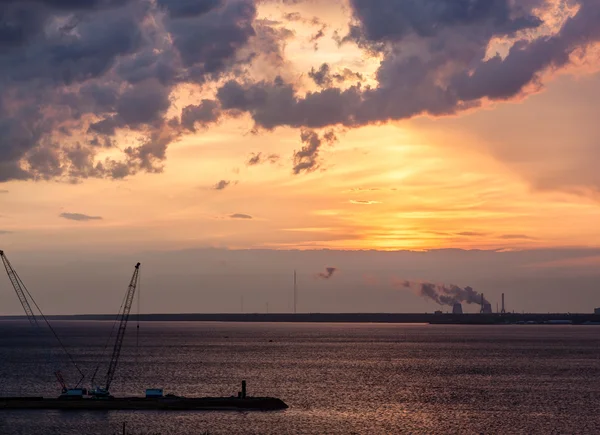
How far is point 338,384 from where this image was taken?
184875 mm

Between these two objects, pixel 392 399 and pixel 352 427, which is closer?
pixel 352 427

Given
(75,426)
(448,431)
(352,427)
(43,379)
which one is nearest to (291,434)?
(352,427)

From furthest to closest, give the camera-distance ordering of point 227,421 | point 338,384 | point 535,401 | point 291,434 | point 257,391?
1. point 338,384
2. point 257,391
3. point 535,401
4. point 227,421
5. point 291,434

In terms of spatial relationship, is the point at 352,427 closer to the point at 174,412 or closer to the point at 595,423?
the point at 174,412

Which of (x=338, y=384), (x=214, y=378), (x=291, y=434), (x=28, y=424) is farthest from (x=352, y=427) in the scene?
(x=214, y=378)

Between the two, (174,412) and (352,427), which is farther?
(174,412)

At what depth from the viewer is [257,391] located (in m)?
169

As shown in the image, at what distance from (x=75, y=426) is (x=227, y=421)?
837 inches

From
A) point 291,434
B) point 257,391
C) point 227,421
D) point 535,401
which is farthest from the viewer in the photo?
point 257,391

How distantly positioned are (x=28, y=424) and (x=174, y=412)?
2168 centimetres

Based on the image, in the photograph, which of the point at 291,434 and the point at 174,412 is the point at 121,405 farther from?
the point at 291,434

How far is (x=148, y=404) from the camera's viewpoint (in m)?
135

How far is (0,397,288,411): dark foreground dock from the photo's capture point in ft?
440

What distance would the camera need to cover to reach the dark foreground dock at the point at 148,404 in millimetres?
134125
